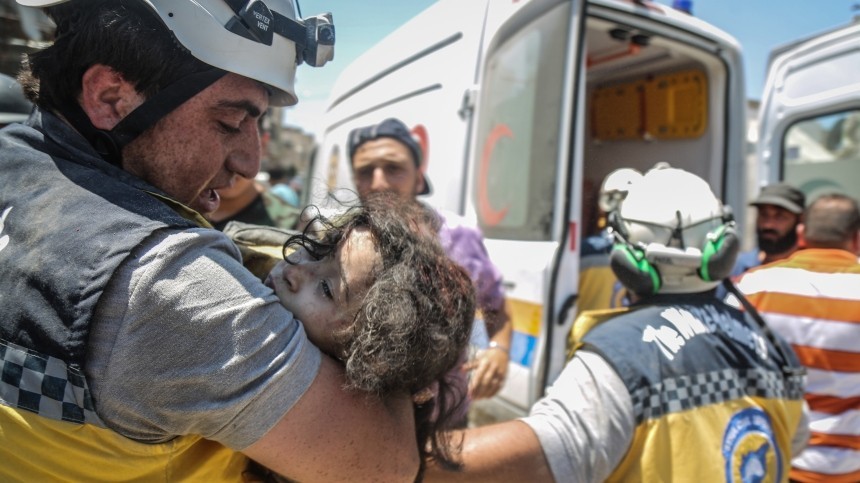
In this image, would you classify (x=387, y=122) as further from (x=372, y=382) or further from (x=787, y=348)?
(x=372, y=382)

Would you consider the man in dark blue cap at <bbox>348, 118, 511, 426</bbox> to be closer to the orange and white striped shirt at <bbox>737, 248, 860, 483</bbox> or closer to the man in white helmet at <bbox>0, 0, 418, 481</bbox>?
the orange and white striped shirt at <bbox>737, 248, 860, 483</bbox>

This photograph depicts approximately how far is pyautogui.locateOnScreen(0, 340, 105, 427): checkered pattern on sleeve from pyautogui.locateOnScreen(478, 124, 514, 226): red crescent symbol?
241 cm

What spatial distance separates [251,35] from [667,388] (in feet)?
3.92

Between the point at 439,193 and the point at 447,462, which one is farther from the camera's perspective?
the point at 439,193

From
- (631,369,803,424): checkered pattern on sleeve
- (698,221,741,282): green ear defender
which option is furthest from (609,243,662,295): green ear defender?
(631,369,803,424): checkered pattern on sleeve

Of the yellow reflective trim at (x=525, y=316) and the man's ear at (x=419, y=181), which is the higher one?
the man's ear at (x=419, y=181)

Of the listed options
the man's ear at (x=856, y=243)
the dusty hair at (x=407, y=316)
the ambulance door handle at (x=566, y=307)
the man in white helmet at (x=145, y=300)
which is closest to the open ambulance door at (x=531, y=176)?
the ambulance door handle at (x=566, y=307)

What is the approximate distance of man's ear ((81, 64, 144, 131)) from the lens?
3.47 ft

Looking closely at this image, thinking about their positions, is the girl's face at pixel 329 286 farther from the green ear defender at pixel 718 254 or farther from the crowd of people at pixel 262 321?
the green ear defender at pixel 718 254

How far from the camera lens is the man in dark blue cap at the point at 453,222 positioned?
2604 millimetres

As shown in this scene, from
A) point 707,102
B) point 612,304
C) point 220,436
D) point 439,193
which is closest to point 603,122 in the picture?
point 707,102

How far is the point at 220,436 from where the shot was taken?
895 millimetres

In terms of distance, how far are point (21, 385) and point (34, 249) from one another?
0.19 meters

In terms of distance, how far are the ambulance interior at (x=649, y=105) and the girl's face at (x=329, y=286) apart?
260 centimetres
